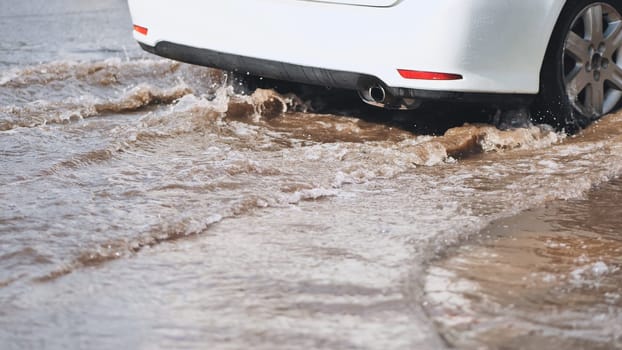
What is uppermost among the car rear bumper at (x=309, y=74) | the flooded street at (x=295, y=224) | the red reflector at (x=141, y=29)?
the red reflector at (x=141, y=29)

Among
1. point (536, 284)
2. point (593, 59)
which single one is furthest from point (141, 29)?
point (536, 284)

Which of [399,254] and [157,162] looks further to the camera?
[157,162]

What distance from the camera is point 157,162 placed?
4605mm

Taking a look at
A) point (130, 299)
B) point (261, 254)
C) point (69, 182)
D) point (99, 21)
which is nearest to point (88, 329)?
point (130, 299)

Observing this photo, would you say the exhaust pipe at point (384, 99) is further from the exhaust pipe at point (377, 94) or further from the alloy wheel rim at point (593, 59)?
the alloy wheel rim at point (593, 59)

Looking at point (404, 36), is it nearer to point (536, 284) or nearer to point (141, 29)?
point (141, 29)

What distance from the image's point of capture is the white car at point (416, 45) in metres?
4.63

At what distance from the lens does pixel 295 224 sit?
3.77m

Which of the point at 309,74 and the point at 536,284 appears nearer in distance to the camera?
the point at 536,284

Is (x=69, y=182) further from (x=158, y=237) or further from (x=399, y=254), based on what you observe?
(x=399, y=254)

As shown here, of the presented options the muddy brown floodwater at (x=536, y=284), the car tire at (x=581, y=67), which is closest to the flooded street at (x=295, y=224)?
the muddy brown floodwater at (x=536, y=284)

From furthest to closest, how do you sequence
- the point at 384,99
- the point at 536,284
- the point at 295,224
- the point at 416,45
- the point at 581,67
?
1. the point at 581,67
2. the point at 384,99
3. the point at 416,45
4. the point at 295,224
5. the point at 536,284

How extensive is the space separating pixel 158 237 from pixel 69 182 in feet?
2.72

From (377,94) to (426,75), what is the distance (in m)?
0.29
